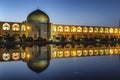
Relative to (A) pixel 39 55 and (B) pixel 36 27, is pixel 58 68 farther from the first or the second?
(B) pixel 36 27

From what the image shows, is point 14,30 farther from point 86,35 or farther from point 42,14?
point 86,35

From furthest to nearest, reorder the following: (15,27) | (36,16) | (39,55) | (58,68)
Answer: (15,27)
(36,16)
(39,55)
(58,68)

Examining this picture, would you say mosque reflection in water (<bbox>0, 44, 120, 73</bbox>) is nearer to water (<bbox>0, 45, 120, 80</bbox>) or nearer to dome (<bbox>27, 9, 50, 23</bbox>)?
water (<bbox>0, 45, 120, 80</bbox>)

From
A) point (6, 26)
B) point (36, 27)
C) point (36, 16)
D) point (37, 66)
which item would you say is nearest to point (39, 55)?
point (37, 66)

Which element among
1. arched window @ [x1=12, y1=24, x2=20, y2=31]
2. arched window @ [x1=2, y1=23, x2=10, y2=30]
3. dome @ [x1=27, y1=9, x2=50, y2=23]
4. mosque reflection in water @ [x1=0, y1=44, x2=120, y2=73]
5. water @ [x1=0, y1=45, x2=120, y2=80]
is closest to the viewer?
water @ [x1=0, y1=45, x2=120, y2=80]

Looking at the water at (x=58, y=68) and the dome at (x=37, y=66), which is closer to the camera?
the water at (x=58, y=68)

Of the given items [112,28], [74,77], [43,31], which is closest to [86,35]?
[112,28]

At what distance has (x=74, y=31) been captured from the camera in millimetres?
80125

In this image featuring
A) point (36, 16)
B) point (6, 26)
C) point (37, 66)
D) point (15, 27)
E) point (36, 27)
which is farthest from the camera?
point (36, 27)

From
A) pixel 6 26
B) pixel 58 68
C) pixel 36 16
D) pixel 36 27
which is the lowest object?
pixel 58 68

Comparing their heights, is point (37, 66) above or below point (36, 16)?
below

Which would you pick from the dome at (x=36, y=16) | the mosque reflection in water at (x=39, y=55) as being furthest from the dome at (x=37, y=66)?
the dome at (x=36, y=16)

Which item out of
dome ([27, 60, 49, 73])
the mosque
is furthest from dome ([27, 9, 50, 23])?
dome ([27, 60, 49, 73])

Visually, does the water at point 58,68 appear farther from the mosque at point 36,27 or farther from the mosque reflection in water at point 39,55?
the mosque at point 36,27
